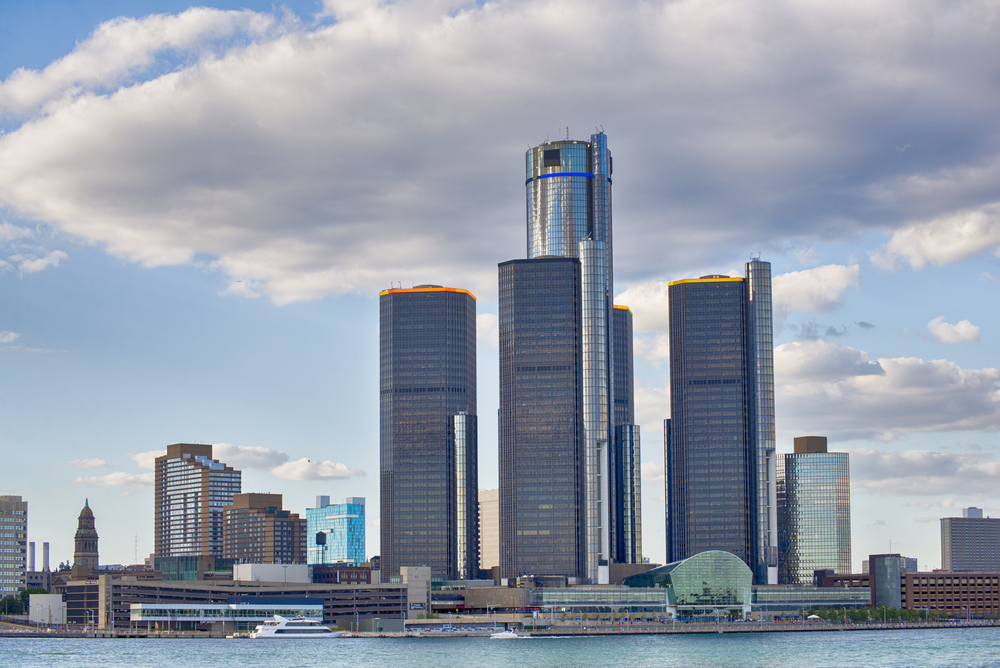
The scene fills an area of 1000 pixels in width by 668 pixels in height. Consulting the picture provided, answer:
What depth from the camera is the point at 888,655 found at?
7589 inches

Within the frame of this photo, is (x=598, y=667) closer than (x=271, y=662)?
Yes

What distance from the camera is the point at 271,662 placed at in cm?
18575

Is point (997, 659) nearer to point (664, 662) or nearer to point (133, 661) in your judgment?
point (664, 662)

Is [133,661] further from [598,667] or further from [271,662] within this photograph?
[598,667]

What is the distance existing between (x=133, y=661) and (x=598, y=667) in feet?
223

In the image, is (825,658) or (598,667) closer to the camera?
(598,667)

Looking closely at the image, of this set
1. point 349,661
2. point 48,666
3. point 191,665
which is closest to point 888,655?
point 349,661

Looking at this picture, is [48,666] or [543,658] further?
[543,658]

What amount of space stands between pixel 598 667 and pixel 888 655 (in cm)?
4885

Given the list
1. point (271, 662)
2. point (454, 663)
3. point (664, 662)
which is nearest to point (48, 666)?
→ point (271, 662)

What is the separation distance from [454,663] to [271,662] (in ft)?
86.2

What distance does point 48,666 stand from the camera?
179 meters

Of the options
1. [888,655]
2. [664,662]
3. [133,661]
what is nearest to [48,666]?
[133,661]

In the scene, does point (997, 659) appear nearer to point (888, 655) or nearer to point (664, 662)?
point (888, 655)
